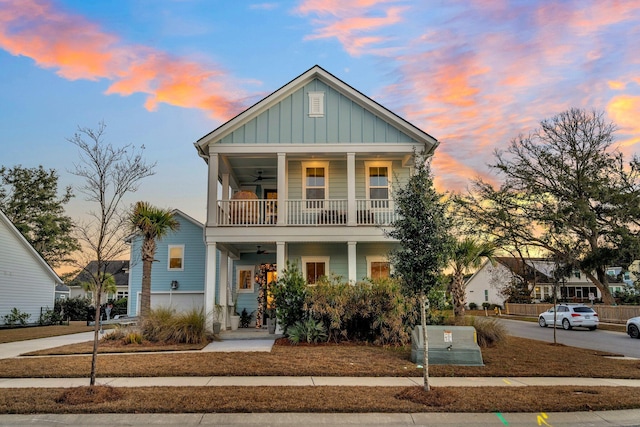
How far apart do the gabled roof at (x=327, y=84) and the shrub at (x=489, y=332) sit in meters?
6.94

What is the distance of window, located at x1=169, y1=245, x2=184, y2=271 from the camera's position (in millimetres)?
25969

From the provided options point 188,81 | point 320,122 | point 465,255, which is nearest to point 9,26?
point 188,81

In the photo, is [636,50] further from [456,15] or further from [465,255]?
[465,255]

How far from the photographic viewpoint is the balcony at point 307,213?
58.3 ft

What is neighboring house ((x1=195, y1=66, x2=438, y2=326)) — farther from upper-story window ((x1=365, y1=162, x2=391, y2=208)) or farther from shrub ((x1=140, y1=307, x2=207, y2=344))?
shrub ((x1=140, y1=307, x2=207, y2=344))

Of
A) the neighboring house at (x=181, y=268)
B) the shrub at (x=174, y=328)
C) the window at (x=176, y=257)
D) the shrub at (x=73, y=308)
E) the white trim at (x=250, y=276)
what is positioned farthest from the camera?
the shrub at (x=73, y=308)

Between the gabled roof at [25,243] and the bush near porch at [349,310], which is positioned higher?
the gabled roof at [25,243]

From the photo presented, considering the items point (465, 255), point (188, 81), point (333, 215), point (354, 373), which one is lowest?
point (354, 373)

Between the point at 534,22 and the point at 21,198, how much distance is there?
4390 centimetres

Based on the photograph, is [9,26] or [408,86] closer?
[9,26]

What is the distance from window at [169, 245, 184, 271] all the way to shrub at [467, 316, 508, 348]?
54.5 feet

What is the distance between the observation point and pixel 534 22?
50.4 feet

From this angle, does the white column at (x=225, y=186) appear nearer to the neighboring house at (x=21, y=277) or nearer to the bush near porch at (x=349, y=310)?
the bush near porch at (x=349, y=310)

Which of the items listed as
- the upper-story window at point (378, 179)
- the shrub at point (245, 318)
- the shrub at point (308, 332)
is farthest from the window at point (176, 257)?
the shrub at point (308, 332)
